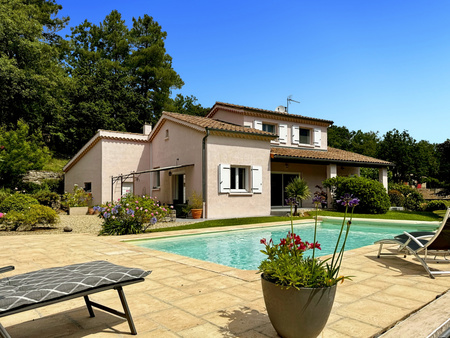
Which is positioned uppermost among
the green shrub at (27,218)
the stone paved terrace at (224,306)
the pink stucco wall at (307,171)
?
the pink stucco wall at (307,171)

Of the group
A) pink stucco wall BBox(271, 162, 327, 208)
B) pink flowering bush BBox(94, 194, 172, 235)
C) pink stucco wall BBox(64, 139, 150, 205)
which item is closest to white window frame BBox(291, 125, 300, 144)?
pink stucco wall BBox(271, 162, 327, 208)

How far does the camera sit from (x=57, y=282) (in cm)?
231

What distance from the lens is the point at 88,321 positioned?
9.71ft

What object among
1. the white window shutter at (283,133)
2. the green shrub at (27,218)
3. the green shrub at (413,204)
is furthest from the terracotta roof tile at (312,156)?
the green shrub at (27,218)

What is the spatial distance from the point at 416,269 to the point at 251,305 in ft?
10.2

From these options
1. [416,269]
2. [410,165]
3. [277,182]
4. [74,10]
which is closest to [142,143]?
[277,182]

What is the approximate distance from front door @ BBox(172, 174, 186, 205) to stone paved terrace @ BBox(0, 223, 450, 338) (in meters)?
11.9

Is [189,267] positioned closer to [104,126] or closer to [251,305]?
[251,305]

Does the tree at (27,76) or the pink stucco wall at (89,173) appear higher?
the tree at (27,76)

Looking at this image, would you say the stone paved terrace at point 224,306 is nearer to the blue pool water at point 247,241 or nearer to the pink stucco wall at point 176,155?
the blue pool water at point 247,241

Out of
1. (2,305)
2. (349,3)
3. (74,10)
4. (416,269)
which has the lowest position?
(416,269)

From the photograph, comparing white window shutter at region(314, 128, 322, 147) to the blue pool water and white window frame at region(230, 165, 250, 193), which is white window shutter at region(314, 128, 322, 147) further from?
the blue pool water

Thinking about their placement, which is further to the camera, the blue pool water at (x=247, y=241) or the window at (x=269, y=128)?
the window at (x=269, y=128)

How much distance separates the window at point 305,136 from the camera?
70.0 ft
